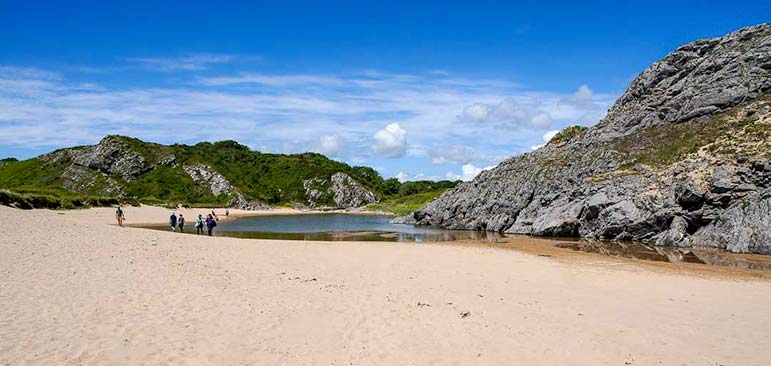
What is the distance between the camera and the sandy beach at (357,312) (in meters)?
10.1

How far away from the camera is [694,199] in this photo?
3734 cm

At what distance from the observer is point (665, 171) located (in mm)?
44156

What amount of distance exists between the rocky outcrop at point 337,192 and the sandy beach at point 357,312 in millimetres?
140928

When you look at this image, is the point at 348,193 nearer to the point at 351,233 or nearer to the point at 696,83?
the point at 351,233

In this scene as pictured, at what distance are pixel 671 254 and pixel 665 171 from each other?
52.1ft

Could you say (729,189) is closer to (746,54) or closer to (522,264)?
(522,264)

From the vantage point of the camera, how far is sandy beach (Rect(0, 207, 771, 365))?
33.2ft

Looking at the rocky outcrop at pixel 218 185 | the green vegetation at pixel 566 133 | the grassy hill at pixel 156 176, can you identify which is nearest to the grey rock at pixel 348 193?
the grassy hill at pixel 156 176

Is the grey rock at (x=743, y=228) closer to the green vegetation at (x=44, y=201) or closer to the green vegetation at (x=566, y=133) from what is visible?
the green vegetation at (x=566, y=133)

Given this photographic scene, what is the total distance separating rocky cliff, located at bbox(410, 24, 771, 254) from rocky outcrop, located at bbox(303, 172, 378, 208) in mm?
96367

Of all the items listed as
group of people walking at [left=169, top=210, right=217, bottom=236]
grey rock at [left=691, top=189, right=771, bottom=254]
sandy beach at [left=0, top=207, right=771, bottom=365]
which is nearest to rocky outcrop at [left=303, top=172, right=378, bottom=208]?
group of people walking at [left=169, top=210, right=217, bottom=236]

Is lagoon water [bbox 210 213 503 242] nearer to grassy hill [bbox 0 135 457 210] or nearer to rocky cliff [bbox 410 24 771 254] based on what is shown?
rocky cliff [bbox 410 24 771 254]

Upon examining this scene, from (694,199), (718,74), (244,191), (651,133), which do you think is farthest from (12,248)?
(244,191)

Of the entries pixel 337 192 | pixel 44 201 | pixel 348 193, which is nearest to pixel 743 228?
pixel 44 201
